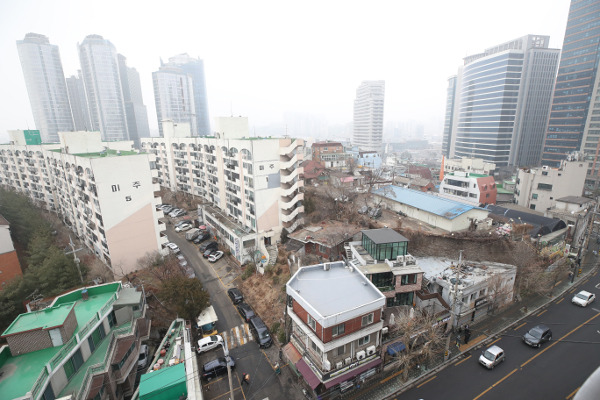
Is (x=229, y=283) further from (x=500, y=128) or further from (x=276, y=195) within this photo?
(x=500, y=128)

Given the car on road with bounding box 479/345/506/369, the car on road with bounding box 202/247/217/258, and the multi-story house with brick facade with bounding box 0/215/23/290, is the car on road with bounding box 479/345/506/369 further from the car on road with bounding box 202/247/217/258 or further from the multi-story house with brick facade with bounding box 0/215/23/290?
the multi-story house with brick facade with bounding box 0/215/23/290

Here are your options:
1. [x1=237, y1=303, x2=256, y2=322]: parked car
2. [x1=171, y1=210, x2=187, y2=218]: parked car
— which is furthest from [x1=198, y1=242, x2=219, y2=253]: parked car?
[x1=171, y1=210, x2=187, y2=218]: parked car

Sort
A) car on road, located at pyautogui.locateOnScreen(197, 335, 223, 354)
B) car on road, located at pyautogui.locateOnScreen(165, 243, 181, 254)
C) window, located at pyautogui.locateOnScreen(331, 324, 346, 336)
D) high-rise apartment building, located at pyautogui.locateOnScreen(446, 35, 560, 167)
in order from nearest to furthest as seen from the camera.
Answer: window, located at pyautogui.locateOnScreen(331, 324, 346, 336), car on road, located at pyautogui.locateOnScreen(197, 335, 223, 354), car on road, located at pyautogui.locateOnScreen(165, 243, 181, 254), high-rise apartment building, located at pyautogui.locateOnScreen(446, 35, 560, 167)

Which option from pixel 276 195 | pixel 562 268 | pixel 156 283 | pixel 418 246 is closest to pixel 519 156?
pixel 562 268

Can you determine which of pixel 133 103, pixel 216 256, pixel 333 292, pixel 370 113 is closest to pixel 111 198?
pixel 216 256

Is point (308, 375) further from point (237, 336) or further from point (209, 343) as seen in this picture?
point (209, 343)

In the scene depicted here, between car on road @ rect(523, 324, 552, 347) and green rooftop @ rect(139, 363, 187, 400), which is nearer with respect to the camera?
green rooftop @ rect(139, 363, 187, 400)

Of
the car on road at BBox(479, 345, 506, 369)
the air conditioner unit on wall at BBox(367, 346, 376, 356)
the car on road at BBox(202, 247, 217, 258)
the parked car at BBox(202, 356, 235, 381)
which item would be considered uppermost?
the air conditioner unit on wall at BBox(367, 346, 376, 356)
